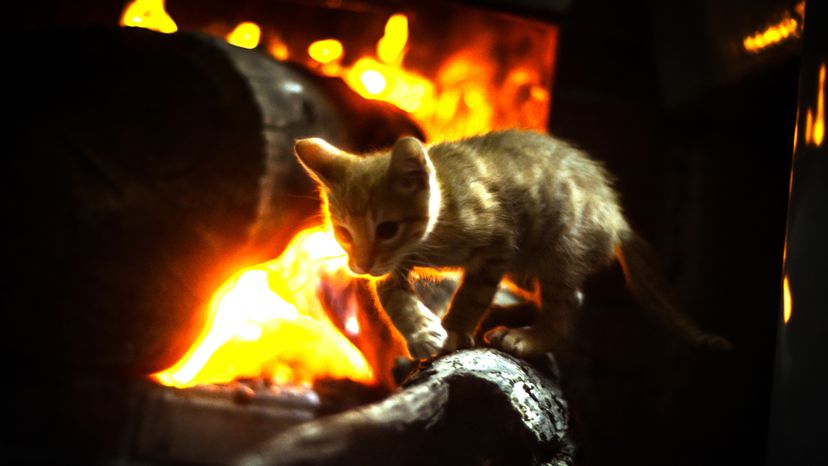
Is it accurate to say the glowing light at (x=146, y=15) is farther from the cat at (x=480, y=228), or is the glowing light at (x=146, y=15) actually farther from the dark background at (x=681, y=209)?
the dark background at (x=681, y=209)

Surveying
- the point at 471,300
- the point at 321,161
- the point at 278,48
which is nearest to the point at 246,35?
the point at 278,48

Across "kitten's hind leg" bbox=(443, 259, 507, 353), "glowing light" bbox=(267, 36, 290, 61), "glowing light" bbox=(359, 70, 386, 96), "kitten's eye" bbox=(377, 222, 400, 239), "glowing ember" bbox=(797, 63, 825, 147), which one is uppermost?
"glowing light" bbox=(267, 36, 290, 61)

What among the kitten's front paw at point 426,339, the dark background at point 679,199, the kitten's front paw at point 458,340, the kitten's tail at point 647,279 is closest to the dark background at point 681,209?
the dark background at point 679,199

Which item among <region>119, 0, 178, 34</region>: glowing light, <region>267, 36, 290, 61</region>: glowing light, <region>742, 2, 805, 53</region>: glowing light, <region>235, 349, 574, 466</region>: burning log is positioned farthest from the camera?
<region>267, 36, 290, 61</region>: glowing light

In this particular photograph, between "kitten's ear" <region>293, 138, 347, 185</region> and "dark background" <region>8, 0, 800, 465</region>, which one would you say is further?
"dark background" <region>8, 0, 800, 465</region>

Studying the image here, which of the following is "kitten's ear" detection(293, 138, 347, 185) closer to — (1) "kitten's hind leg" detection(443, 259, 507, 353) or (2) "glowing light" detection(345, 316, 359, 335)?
(1) "kitten's hind leg" detection(443, 259, 507, 353)

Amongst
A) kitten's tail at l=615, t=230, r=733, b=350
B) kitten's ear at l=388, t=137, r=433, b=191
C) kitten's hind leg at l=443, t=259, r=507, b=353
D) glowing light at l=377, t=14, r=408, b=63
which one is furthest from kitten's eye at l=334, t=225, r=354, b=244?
glowing light at l=377, t=14, r=408, b=63

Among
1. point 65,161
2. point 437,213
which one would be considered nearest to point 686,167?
point 437,213

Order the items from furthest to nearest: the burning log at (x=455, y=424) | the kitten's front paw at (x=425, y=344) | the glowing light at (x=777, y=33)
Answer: the glowing light at (x=777, y=33) < the kitten's front paw at (x=425, y=344) < the burning log at (x=455, y=424)
